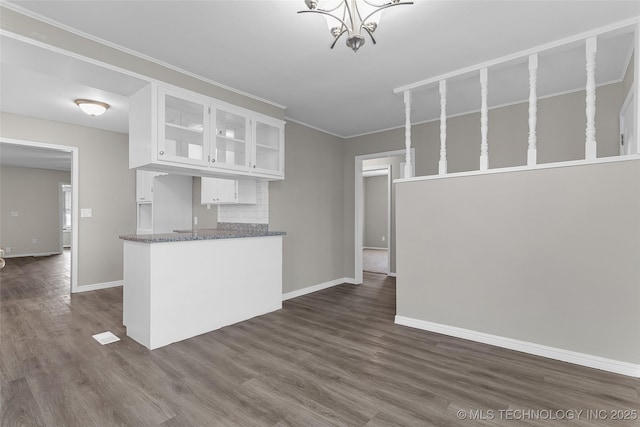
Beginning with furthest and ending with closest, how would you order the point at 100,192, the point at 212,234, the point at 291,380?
the point at 100,192
the point at 212,234
the point at 291,380

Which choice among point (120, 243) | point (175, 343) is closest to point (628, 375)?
point (175, 343)

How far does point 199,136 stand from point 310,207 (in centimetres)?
216

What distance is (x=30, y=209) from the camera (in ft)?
28.4

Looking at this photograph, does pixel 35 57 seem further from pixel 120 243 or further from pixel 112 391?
pixel 120 243

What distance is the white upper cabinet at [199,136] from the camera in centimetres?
287

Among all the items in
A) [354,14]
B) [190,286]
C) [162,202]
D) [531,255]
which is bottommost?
[190,286]

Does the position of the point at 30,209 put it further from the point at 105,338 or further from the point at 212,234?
the point at 212,234

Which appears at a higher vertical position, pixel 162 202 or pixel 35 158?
pixel 35 158

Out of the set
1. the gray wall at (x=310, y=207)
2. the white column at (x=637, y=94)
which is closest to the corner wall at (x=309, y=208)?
the gray wall at (x=310, y=207)

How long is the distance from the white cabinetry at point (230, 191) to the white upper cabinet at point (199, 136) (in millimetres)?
383

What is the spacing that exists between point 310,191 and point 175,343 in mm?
2827

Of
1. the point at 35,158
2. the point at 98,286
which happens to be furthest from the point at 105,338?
the point at 35,158

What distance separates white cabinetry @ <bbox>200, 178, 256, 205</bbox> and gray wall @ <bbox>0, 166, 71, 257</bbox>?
7546mm

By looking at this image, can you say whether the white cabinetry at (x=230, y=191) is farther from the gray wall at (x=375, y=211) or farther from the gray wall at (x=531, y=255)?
the gray wall at (x=375, y=211)
